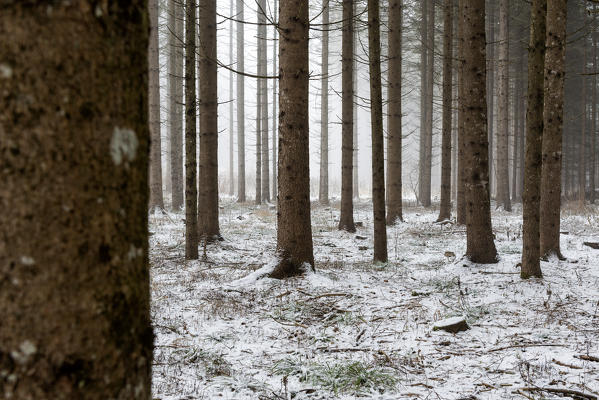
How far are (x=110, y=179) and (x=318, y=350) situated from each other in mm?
3428

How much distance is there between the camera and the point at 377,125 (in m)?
6.86

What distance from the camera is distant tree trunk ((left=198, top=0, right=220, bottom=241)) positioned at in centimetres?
937

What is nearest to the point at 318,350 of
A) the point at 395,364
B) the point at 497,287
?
the point at 395,364

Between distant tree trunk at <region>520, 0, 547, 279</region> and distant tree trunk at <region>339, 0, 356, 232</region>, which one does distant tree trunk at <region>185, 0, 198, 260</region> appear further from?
distant tree trunk at <region>339, 0, 356, 232</region>

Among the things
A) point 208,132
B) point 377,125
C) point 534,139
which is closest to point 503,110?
point 377,125

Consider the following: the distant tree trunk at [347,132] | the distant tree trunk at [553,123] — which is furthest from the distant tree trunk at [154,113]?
the distant tree trunk at [553,123]

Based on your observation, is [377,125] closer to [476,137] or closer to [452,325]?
[476,137]

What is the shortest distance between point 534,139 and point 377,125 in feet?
7.56

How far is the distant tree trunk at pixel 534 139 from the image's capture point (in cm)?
556

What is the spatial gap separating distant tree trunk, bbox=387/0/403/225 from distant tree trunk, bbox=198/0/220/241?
18.4ft

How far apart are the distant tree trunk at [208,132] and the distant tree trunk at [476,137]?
5368 millimetres

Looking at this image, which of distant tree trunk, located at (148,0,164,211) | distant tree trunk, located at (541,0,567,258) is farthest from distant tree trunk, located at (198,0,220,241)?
distant tree trunk, located at (541,0,567,258)

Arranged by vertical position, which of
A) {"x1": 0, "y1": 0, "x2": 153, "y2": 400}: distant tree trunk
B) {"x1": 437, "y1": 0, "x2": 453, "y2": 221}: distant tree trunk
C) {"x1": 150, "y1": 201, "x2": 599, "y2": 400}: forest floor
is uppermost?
{"x1": 437, "y1": 0, "x2": 453, "y2": 221}: distant tree trunk

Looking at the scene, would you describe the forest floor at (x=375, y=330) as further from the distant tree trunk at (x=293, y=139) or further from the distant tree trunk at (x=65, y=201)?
the distant tree trunk at (x=65, y=201)
